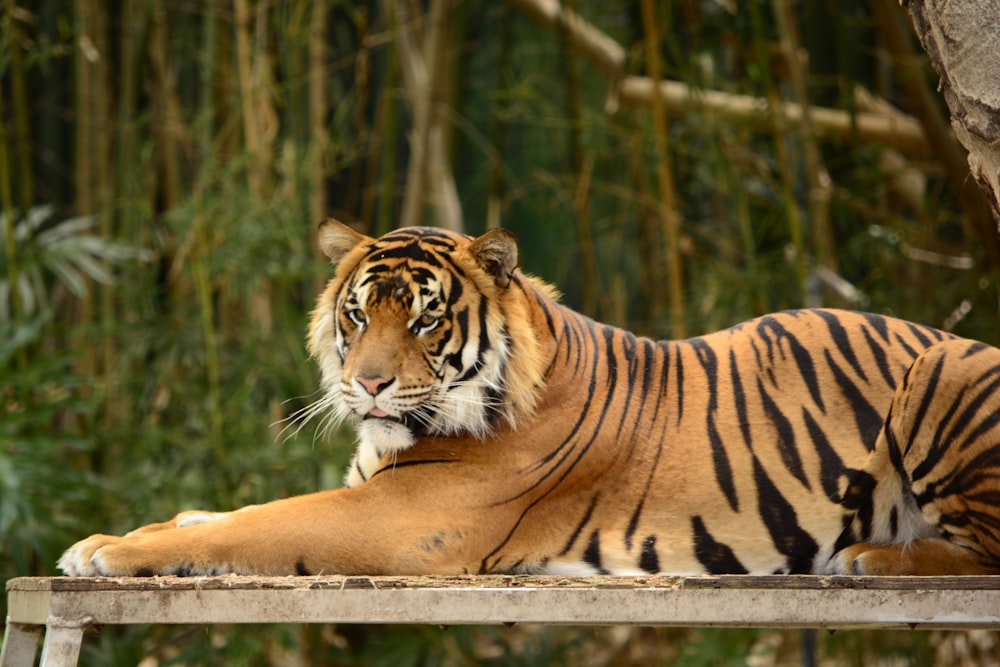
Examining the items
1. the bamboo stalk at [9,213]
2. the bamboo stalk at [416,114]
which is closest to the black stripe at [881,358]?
the bamboo stalk at [416,114]

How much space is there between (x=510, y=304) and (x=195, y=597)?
0.89 metres

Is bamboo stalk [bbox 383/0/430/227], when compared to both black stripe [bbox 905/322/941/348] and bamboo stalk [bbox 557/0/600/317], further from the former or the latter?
black stripe [bbox 905/322/941/348]

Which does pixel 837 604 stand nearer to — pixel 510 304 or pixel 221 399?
pixel 510 304

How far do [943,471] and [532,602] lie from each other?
0.83 meters

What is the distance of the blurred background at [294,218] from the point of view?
3973mm

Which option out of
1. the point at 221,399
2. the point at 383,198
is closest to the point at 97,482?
the point at 221,399

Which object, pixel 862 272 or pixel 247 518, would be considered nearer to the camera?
pixel 247 518

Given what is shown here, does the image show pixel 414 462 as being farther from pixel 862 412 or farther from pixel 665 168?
pixel 665 168

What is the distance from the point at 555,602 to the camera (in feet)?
5.92

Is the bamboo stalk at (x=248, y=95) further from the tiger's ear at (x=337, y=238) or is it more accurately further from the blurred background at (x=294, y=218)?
the tiger's ear at (x=337, y=238)

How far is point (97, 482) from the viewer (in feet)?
13.7

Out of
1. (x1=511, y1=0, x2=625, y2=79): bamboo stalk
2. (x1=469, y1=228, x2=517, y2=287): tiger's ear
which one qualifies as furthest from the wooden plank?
(x1=511, y1=0, x2=625, y2=79): bamboo stalk

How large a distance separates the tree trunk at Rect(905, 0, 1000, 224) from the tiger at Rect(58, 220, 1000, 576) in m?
0.40

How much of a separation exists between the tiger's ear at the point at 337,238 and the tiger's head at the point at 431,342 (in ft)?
0.24
